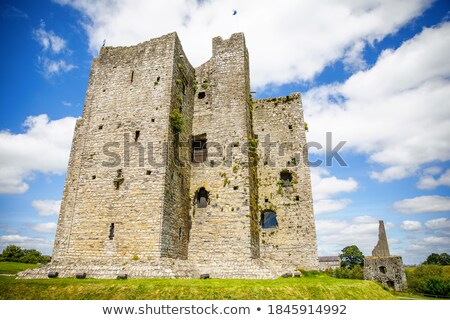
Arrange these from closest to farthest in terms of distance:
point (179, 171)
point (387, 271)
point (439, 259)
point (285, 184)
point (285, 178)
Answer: point (179, 171) < point (285, 184) < point (285, 178) < point (387, 271) < point (439, 259)

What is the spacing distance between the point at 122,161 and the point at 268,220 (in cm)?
984

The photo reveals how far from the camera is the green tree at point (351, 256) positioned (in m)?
59.9

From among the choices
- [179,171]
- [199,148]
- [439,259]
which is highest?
[199,148]

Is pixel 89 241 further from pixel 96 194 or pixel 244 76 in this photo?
pixel 244 76

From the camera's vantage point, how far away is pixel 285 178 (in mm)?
19156

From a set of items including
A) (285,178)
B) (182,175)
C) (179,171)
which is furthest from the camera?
(285,178)

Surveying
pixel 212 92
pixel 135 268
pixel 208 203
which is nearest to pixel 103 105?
pixel 212 92

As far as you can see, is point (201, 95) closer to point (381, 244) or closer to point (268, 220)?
point (268, 220)

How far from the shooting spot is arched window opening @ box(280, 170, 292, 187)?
1869 cm

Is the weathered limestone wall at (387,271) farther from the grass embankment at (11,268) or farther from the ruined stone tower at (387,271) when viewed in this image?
the grass embankment at (11,268)

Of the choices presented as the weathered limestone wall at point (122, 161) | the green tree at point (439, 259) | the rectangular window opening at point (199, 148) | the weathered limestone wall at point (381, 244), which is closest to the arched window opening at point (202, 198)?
the rectangular window opening at point (199, 148)

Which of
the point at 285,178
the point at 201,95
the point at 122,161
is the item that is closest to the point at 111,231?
the point at 122,161

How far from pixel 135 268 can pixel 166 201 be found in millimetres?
3423

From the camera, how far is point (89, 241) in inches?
546
